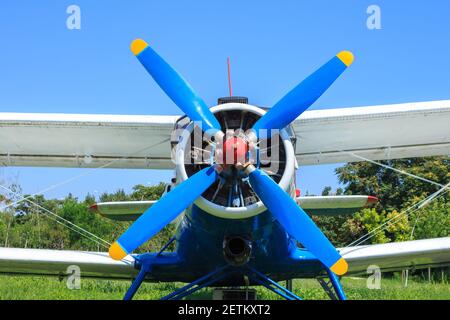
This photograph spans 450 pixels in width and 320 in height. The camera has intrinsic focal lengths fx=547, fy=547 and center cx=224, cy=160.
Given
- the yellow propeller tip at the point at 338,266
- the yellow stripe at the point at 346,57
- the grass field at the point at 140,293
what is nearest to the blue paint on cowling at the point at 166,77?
the yellow stripe at the point at 346,57

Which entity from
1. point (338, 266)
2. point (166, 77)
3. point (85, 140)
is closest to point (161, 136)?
point (85, 140)

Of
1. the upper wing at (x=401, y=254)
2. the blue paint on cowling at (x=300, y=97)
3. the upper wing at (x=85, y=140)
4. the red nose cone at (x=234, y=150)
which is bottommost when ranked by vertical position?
the upper wing at (x=401, y=254)

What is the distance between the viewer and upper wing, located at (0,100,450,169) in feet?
29.4

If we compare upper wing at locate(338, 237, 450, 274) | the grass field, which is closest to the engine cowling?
upper wing at locate(338, 237, 450, 274)

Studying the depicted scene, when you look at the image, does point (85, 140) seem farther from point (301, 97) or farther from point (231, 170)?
point (301, 97)

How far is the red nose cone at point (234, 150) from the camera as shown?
6242mm

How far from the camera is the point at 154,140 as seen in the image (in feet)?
31.9

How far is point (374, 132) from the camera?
979 centimetres

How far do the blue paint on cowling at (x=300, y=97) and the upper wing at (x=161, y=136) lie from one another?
1.96 meters

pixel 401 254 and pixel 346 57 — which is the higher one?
pixel 346 57

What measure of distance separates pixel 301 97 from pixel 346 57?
0.80 meters

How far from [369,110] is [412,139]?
1.70 meters

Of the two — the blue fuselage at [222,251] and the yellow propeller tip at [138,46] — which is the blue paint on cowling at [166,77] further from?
the blue fuselage at [222,251]
